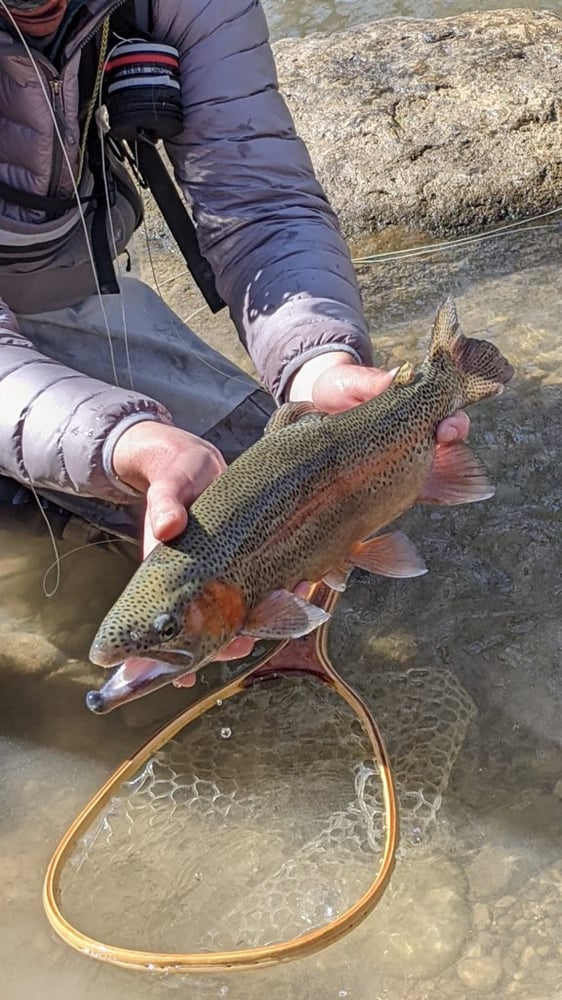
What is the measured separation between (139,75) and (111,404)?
1040 millimetres

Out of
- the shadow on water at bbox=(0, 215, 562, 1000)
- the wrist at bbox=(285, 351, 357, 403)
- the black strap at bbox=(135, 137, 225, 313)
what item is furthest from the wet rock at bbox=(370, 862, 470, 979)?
the black strap at bbox=(135, 137, 225, 313)

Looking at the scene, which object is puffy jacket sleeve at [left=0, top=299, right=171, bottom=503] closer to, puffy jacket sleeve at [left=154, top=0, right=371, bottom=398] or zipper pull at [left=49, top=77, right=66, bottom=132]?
puffy jacket sleeve at [left=154, top=0, right=371, bottom=398]

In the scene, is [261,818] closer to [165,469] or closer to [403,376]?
[165,469]

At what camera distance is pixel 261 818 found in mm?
2744

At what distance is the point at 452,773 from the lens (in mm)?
2791

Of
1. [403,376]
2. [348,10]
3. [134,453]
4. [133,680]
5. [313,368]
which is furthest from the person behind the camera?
[348,10]

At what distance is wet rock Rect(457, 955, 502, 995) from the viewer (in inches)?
92.0

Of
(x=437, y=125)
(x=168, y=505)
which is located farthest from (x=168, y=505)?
(x=437, y=125)

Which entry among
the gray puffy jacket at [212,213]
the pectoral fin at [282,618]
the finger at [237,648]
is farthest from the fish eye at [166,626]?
the gray puffy jacket at [212,213]

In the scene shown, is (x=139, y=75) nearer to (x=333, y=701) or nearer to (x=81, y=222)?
(x=81, y=222)

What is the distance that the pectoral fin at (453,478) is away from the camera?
2.59 metres

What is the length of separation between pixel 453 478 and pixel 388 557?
0.31 m

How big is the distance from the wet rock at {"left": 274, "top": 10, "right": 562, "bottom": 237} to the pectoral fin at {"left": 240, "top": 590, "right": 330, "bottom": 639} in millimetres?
3587

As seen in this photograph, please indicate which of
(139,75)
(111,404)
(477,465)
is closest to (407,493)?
(477,465)
